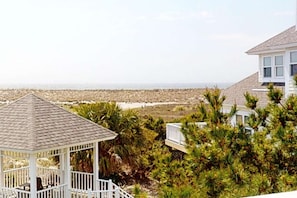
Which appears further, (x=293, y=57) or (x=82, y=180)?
(x=293, y=57)

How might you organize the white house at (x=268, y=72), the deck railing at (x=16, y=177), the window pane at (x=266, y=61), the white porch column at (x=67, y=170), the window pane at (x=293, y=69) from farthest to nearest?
the window pane at (x=266, y=61) → the white house at (x=268, y=72) → the window pane at (x=293, y=69) → the deck railing at (x=16, y=177) → the white porch column at (x=67, y=170)

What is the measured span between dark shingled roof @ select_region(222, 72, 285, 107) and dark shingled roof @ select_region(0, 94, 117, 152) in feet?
11.8

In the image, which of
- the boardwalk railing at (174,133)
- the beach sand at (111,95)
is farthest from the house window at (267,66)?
the boardwalk railing at (174,133)

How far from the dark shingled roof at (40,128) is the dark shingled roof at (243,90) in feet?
11.8

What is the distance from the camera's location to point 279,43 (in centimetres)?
895

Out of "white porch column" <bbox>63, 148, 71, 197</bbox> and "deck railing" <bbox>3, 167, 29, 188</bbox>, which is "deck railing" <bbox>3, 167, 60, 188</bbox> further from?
"white porch column" <bbox>63, 148, 71, 197</bbox>

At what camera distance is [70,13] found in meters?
8.77

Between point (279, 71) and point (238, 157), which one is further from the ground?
point (279, 71)

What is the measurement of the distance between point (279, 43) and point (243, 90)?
1.78m

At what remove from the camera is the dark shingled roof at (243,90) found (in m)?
9.49

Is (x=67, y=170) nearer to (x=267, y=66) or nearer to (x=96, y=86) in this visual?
(x=96, y=86)

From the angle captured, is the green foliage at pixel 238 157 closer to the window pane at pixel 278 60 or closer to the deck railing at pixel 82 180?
the deck railing at pixel 82 180

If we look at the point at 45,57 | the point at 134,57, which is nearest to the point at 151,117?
the point at 134,57

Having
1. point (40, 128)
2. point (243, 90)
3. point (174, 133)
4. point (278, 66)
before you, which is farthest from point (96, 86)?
point (278, 66)
